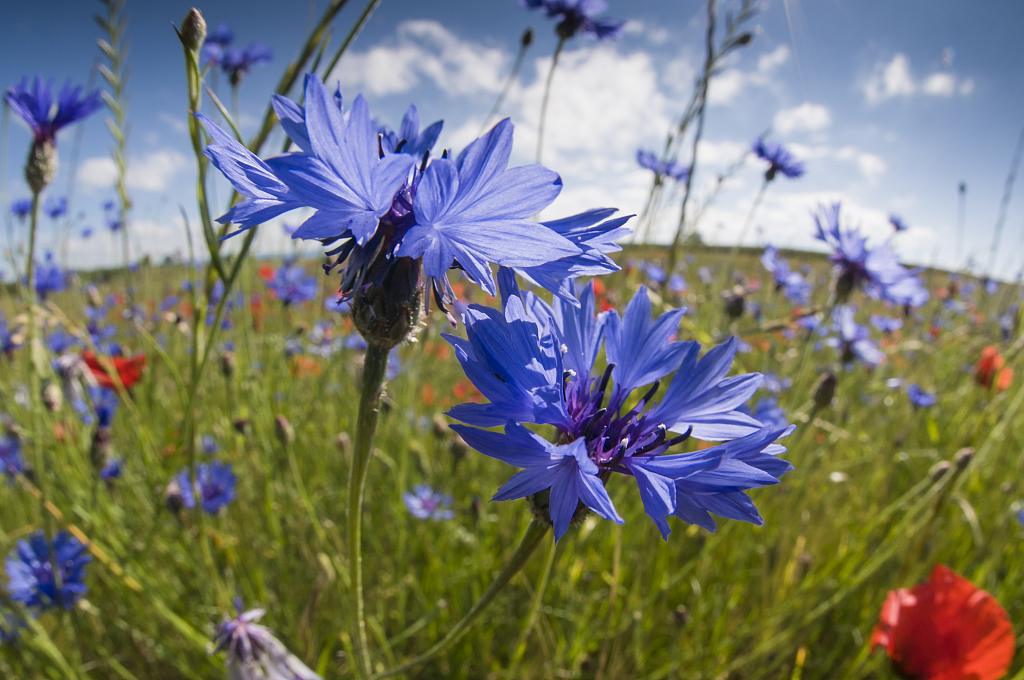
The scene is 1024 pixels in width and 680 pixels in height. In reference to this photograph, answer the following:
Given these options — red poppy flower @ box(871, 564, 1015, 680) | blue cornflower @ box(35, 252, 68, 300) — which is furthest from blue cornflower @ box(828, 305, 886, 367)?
blue cornflower @ box(35, 252, 68, 300)

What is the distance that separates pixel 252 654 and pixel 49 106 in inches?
37.2

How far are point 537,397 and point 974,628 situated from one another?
0.92 meters

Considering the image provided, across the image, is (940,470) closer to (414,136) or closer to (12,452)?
(414,136)

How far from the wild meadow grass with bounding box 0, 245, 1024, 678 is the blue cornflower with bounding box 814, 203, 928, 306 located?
0.60 feet

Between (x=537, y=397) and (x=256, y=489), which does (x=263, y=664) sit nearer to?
(x=537, y=397)

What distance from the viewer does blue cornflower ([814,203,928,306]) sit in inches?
55.9

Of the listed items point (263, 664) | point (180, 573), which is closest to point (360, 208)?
point (263, 664)

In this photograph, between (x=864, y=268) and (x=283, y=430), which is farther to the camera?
A: (x=864, y=268)

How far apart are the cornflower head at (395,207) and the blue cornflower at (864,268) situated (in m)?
1.22

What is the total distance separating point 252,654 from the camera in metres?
0.75

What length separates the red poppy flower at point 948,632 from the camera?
884mm

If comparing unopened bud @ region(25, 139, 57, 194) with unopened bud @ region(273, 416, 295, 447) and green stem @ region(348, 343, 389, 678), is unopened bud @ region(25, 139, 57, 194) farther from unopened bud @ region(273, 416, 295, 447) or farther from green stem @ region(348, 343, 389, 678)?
green stem @ region(348, 343, 389, 678)

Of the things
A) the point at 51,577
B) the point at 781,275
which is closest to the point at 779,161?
the point at 781,275

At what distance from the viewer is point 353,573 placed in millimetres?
482
